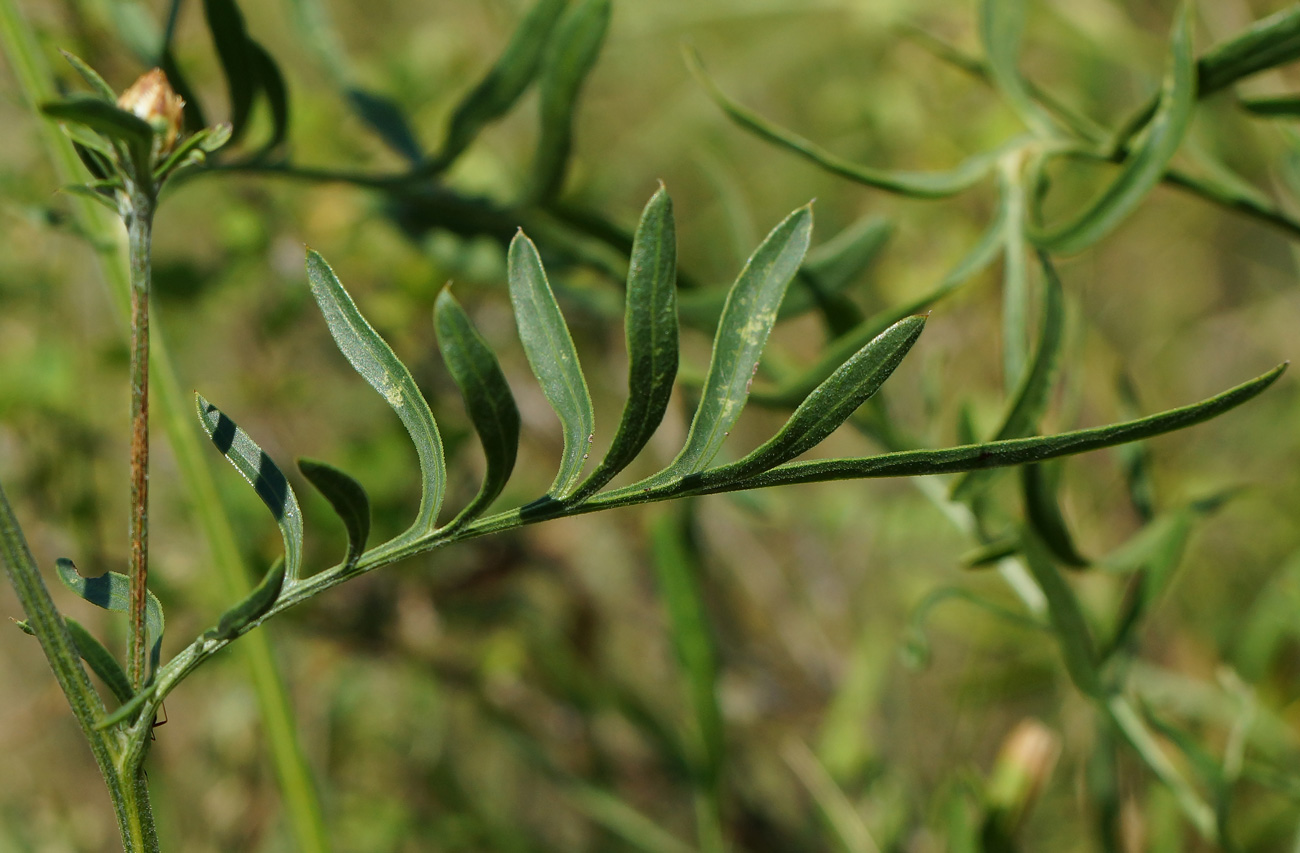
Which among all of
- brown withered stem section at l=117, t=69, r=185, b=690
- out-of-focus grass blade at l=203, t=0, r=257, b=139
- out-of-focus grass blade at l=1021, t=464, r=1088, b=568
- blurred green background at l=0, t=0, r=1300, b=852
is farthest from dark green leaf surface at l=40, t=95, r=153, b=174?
blurred green background at l=0, t=0, r=1300, b=852

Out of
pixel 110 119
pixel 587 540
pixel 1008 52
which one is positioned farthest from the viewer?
pixel 587 540

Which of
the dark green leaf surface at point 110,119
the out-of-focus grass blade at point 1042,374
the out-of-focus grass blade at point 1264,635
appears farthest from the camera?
the out-of-focus grass blade at point 1264,635

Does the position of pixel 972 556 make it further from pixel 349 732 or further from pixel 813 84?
pixel 813 84

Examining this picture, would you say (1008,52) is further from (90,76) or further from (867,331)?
(90,76)

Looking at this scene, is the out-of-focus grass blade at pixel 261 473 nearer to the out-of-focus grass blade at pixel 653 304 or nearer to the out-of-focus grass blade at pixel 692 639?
the out-of-focus grass blade at pixel 653 304

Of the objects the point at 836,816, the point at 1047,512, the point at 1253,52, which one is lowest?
the point at 836,816

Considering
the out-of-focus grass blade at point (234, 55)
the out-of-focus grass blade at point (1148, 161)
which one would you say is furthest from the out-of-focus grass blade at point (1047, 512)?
the out-of-focus grass blade at point (234, 55)

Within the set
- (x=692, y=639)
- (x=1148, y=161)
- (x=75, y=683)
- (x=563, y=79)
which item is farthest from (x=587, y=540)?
(x=75, y=683)
